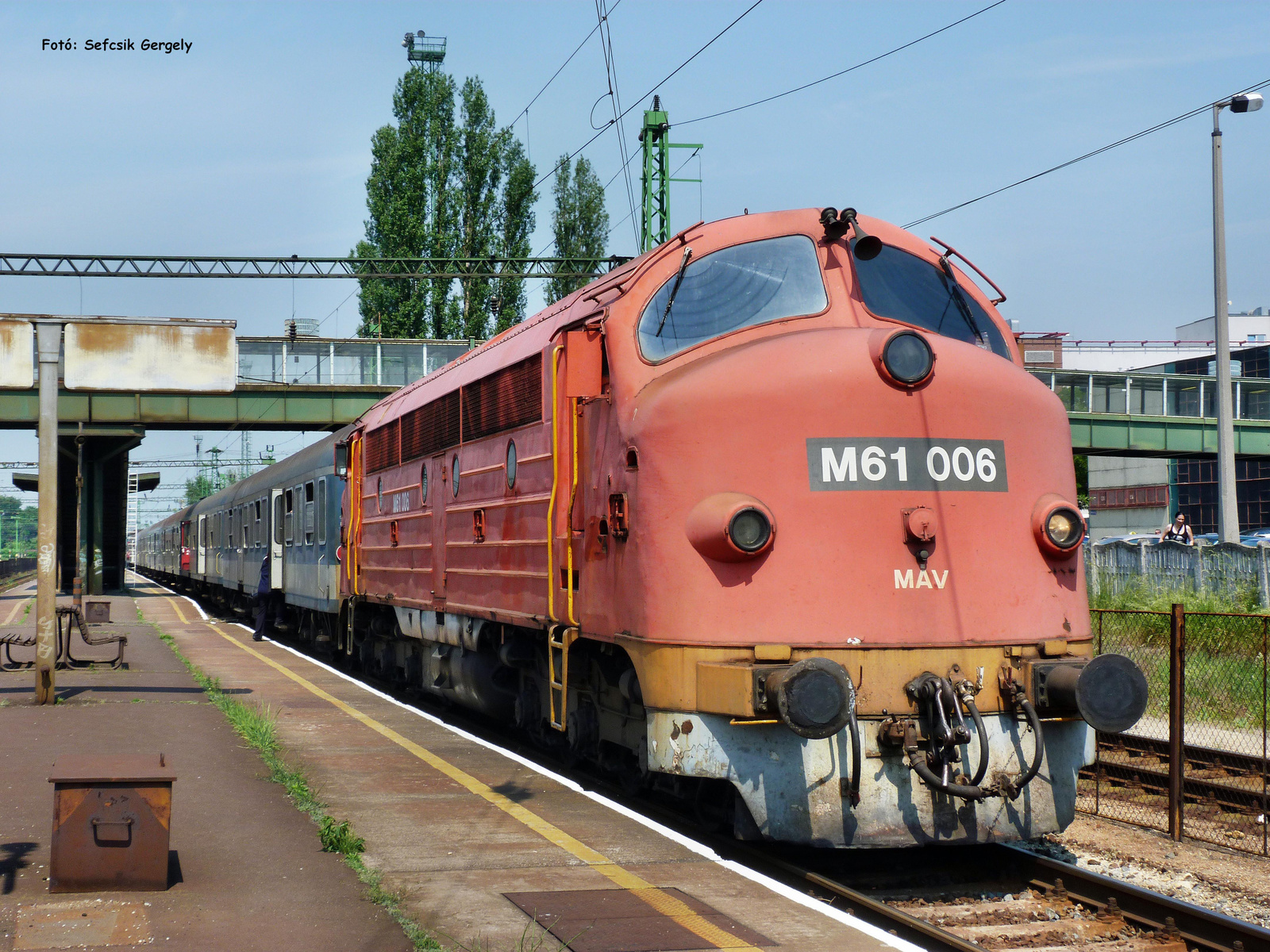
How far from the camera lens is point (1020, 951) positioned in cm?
605

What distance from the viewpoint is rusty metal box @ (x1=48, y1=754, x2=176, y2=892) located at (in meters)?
6.33

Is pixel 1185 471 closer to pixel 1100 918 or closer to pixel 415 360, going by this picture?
pixel 415 360

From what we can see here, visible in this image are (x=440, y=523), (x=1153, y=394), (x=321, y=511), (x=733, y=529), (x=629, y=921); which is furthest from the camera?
(x=1153, y=394)

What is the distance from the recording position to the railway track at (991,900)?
239 inches

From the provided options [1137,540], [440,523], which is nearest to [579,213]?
[1137,540]

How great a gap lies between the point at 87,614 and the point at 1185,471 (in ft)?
212

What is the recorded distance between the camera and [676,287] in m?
7.91

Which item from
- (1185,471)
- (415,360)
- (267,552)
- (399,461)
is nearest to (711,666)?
(399,461)

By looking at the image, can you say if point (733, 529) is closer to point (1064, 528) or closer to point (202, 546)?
point (1064, 528)

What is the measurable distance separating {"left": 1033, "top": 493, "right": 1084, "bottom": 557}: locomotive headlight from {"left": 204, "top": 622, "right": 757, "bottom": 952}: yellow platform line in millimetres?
2793

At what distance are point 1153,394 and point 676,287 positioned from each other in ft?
130

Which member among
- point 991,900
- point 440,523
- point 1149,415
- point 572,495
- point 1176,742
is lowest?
point 991,900

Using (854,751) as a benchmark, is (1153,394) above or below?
above

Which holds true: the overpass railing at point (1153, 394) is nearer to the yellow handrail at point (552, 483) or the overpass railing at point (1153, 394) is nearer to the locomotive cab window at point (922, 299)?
the locomotive cab window at point (922, 299)
